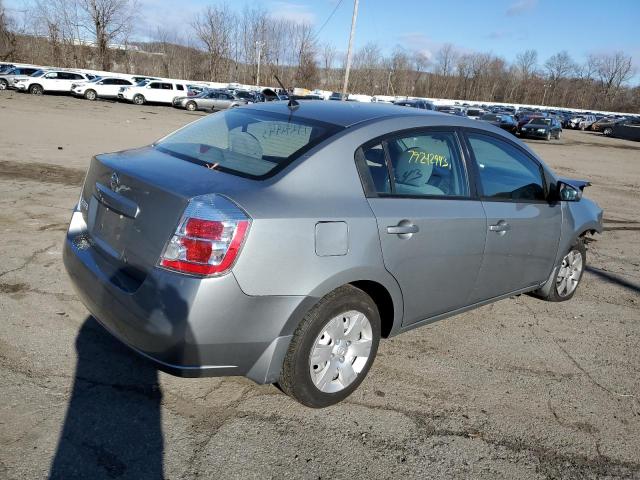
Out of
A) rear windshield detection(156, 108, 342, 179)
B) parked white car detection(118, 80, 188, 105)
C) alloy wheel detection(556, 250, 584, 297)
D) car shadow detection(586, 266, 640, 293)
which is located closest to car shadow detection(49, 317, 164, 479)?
rear windshield detection(156, 108, 342, 179)

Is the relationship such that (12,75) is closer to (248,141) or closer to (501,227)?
(248,141)

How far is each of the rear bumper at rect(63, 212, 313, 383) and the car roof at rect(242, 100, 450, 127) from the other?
1.26 m

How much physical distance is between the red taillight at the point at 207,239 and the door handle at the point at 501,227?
197 centimetres

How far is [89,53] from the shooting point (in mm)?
62312

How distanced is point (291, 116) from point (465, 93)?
11401cm

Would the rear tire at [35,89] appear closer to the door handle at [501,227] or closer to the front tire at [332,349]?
the door handle at [501,227]

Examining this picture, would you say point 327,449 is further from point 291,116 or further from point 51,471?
point 291,116

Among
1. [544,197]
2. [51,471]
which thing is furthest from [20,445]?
[544,197]

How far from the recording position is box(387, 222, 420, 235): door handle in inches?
113

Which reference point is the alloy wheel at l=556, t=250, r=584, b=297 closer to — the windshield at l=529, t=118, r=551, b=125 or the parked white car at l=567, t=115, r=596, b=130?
→ the windshield at l=529, t=118, r=551, b=125

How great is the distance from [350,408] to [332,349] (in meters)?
0.41

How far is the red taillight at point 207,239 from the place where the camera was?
232 centimetres

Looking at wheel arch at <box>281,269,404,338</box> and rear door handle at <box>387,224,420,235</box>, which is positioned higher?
rear door handle at <box>387,224,420,235</box>

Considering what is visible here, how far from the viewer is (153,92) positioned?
34.3m
